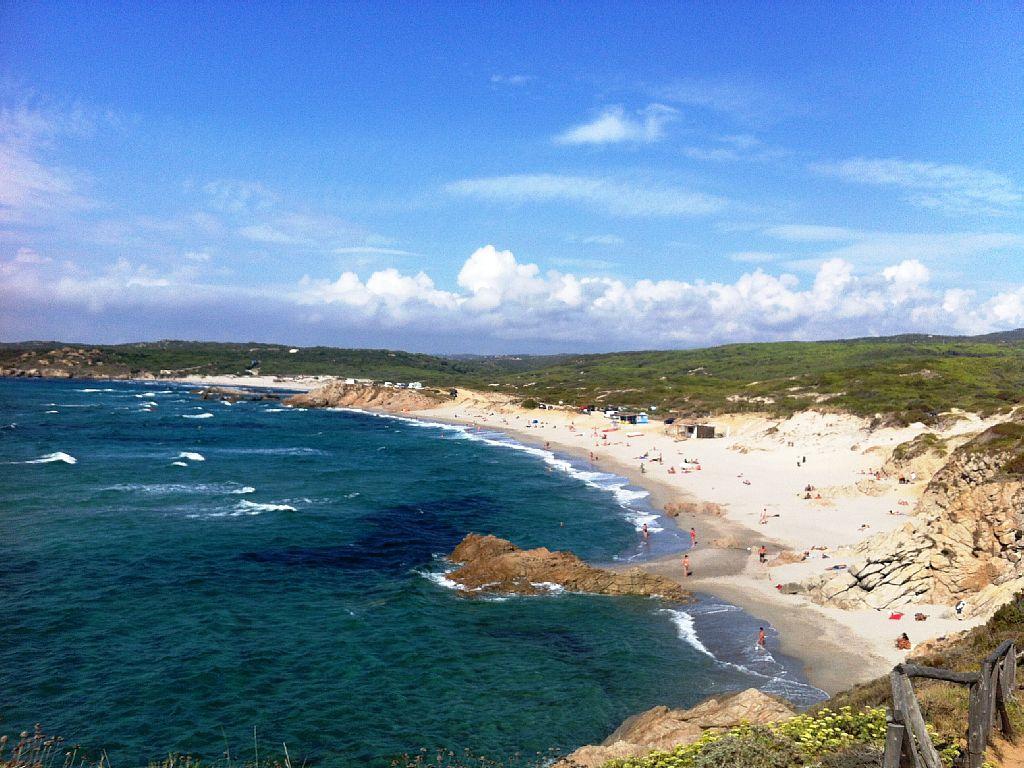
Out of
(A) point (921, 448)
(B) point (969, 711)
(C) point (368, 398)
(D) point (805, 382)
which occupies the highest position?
(D) point (805, 382)

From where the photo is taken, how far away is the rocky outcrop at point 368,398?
451 ft

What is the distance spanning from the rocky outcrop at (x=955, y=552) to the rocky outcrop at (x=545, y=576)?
24.2 feet

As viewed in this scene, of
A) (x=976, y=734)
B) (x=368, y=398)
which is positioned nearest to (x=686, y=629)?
(x=976, y=734)

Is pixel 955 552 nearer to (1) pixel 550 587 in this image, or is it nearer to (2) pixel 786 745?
(1) pixel 550 587

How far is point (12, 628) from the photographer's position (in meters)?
24.2

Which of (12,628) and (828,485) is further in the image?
(828,485)

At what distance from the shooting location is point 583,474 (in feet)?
208

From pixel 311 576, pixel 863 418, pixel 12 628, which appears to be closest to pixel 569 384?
pixel 863 418

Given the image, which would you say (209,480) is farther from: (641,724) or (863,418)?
(863,418)

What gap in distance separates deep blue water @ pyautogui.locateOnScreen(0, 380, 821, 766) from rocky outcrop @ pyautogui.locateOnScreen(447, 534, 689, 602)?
1154 millimetres

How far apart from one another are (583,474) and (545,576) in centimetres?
3199

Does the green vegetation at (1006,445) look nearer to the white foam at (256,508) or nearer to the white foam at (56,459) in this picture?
the white foam at (256,508)

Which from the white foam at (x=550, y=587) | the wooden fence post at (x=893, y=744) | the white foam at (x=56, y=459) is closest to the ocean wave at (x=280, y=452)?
the white foam at (x=56, y=459)

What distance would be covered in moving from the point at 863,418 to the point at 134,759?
67649 mm
